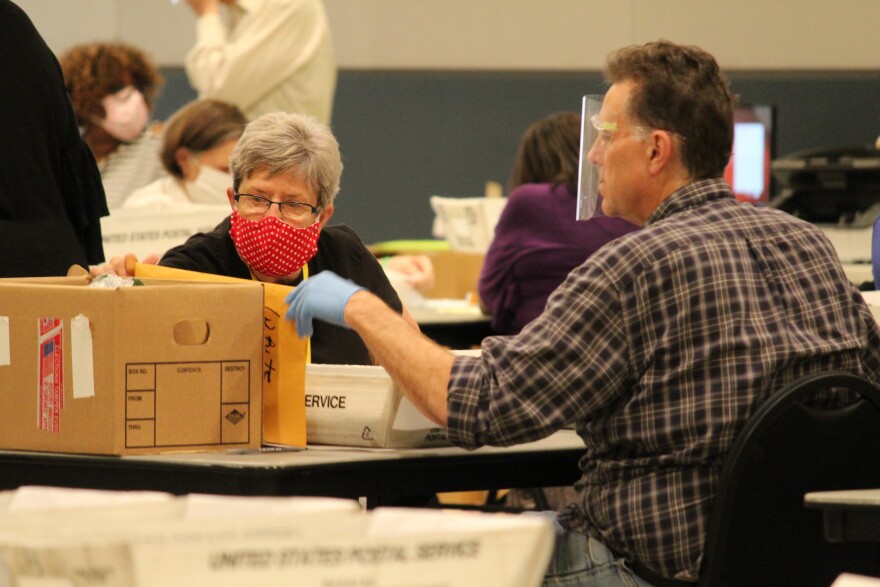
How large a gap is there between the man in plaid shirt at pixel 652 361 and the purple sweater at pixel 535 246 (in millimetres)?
1631

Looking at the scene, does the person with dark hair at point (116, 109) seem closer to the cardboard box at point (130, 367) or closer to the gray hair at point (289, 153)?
the gray hair at point (289, 153)

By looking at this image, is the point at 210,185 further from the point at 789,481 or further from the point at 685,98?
the point at 789,481

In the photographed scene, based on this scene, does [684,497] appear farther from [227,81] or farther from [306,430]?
[227,81]

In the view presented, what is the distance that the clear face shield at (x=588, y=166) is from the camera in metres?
2.02

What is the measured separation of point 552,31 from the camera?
662 centimetres

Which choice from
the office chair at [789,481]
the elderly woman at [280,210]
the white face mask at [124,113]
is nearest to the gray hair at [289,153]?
the elderly woman at [280,210]

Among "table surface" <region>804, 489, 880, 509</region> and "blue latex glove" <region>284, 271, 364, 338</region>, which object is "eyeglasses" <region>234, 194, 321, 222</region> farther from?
"table surface" <region>804, 489, 880, 509</region>

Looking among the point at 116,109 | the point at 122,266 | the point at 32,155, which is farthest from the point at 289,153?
the point at 116,109

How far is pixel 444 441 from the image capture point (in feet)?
6.12

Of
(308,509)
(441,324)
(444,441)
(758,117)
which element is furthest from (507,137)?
(308,509)

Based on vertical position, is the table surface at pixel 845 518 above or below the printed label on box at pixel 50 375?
below

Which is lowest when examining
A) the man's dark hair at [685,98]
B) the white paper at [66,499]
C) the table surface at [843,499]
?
the table surface at [843,499]

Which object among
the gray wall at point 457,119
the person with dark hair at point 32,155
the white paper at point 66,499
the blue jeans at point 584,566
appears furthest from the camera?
the gray wall at point 457,119

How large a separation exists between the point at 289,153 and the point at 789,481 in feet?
3.49
